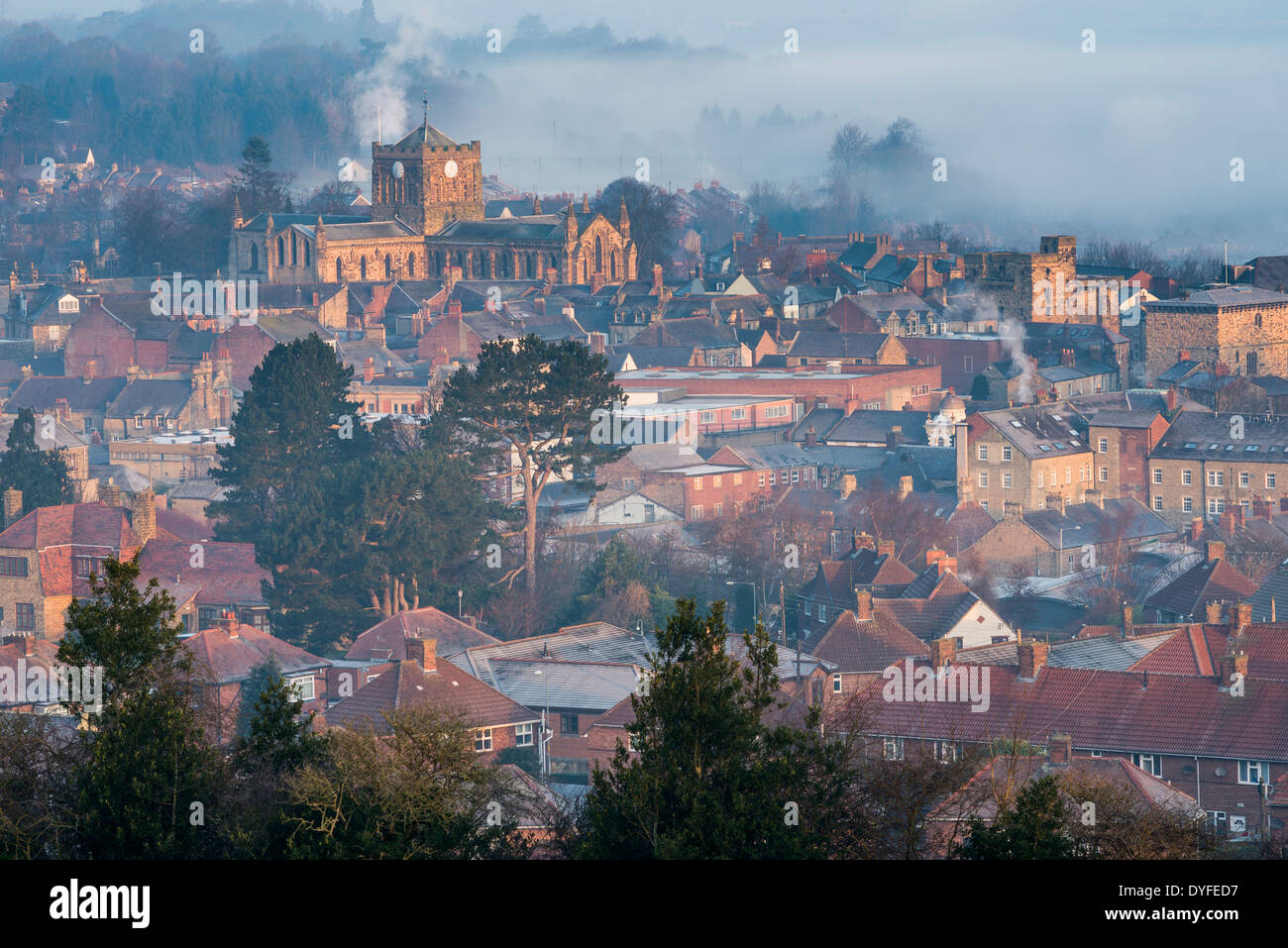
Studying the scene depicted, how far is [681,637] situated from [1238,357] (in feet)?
205

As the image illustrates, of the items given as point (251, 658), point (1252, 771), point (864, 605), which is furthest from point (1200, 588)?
point (251, 658)

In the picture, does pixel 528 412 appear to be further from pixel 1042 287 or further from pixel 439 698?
pixel 1042 287

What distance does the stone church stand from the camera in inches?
4205

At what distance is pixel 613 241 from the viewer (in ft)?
357

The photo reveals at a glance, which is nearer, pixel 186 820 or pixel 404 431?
pixel 186 820

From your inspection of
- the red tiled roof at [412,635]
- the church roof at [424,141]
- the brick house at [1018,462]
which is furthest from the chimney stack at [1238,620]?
the church roof at [424,141]

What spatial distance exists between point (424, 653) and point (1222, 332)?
4830 cm

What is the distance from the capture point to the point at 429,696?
35406 millimetres

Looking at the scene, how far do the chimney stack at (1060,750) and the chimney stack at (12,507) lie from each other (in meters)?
28.0

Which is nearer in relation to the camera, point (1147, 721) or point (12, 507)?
point (1147, 721)

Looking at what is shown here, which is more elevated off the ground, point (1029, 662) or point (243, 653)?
point (243, 653)
